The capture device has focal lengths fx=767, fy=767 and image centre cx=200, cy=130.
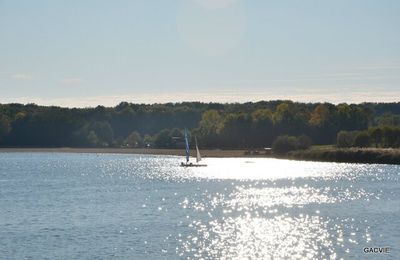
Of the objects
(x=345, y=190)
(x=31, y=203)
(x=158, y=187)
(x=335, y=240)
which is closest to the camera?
(x=335, y=240)

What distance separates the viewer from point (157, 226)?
7812cm

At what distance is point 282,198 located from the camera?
11162cm

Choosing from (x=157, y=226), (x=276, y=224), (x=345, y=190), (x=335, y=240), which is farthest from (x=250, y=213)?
(x=345, y=190)

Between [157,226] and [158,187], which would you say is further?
[158,187]

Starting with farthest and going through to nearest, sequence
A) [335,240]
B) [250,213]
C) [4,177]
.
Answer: [4,177] → [250,213] → [335,240]

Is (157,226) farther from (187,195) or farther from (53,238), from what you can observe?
(187,195)

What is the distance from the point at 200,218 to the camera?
85.5m

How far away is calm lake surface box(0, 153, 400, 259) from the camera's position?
63.9 meters

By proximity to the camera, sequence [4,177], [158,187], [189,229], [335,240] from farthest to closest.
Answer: [4,177] → [158,187] → [189,229] → [335,240]

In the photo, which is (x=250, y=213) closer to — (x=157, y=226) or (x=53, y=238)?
(x=157, y=226)

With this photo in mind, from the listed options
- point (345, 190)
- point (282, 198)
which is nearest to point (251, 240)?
point (282, 198)

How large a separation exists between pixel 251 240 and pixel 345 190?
5698 centimetres

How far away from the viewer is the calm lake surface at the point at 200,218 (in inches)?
2515

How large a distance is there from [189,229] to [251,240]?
335 inches
